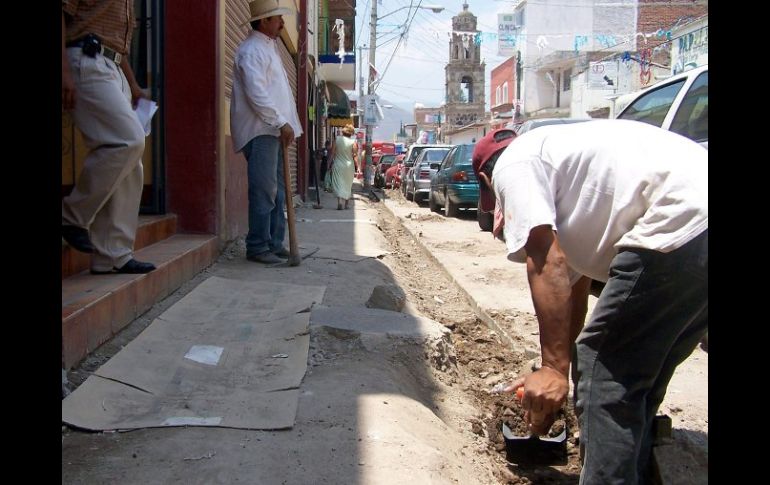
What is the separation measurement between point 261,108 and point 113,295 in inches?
104

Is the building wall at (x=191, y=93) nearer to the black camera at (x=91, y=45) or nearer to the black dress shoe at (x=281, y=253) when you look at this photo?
the black dress shoe at (x=281, y=253)

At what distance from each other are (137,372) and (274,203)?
10.1ft

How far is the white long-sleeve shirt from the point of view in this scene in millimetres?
5906

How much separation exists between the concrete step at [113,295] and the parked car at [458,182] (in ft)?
32.2

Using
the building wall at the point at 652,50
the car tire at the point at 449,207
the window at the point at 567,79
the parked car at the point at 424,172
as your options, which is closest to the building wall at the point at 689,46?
the building wall at the point at 652,50

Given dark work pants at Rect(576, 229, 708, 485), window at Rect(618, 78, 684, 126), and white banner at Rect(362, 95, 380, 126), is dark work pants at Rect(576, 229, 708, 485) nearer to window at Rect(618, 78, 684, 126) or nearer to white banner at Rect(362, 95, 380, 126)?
window at Rect(618, 78, 684, 126)

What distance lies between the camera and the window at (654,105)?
6.37 metres

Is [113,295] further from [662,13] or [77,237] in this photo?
[662,13]

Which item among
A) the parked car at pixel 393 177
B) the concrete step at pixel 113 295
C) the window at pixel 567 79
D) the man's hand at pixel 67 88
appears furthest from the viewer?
the window at pixel 567 79

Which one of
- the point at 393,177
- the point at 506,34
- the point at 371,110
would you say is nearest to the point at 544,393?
the point at 371,110
